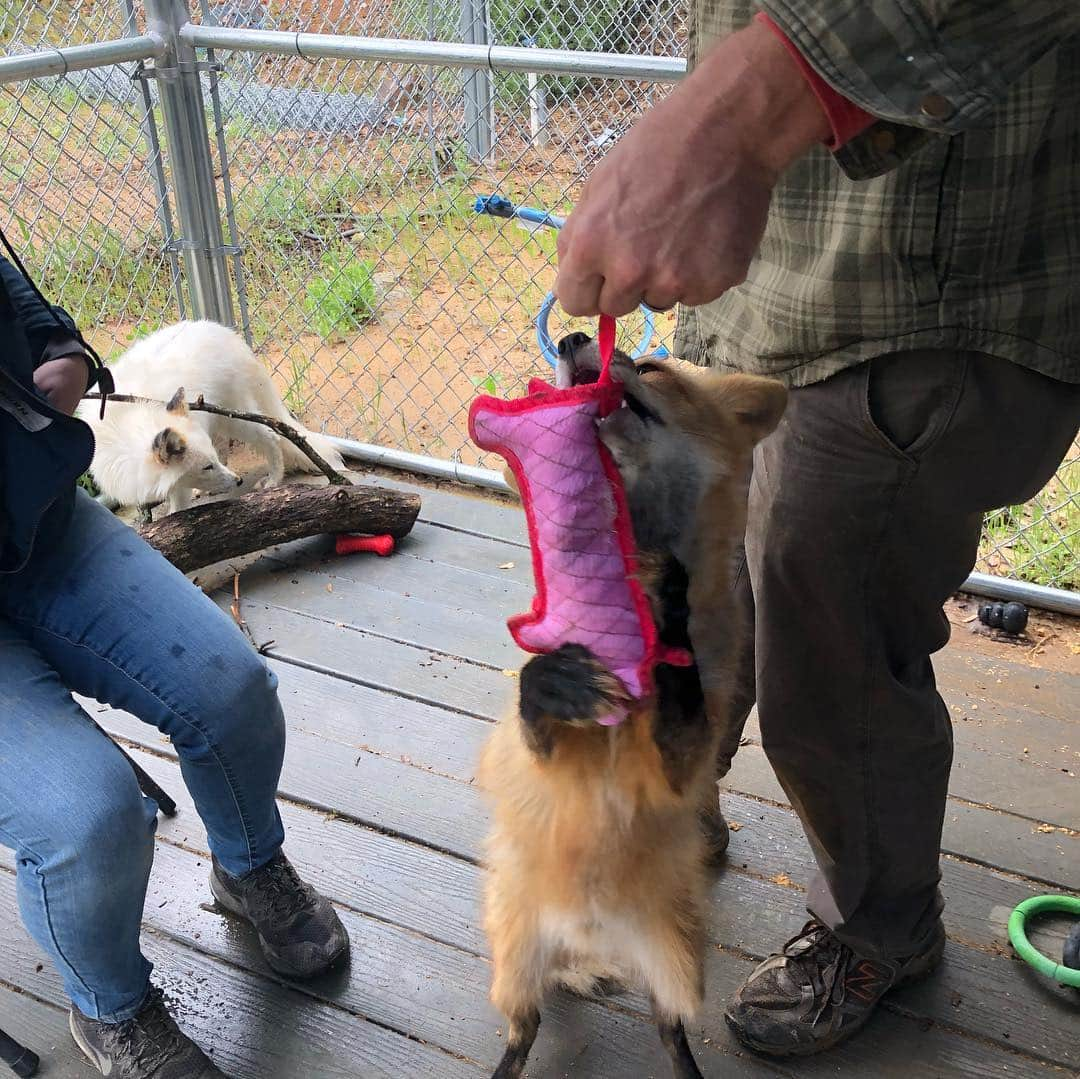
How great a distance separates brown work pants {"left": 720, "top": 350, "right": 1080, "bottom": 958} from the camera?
1.43m

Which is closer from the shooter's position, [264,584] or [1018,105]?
[1018,105]

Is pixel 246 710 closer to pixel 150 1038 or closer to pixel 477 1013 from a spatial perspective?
pixel 150 1038

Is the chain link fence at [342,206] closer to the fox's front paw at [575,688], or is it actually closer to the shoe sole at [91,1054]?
the fox's front paw at [575,688]

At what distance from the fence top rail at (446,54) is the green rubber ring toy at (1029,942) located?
2.21 metres

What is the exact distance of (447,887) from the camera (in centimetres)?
229

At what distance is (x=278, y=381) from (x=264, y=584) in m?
1.98

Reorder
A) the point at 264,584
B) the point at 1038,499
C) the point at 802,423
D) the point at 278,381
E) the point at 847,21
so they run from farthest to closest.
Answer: the point at 278,381 → the point at 1038,499 → the point at 264,584 → the point at 802,423 → the point at 847,21

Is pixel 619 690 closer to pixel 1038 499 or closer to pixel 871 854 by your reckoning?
pixel 871 854

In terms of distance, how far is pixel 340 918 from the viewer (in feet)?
7.28

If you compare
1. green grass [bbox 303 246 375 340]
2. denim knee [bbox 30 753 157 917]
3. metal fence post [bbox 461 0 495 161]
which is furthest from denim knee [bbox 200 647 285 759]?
metal fence post [bbox 461 0 495 161]

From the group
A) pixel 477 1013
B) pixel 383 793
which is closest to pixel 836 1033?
pixel 477 1013

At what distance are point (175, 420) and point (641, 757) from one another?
307 cm

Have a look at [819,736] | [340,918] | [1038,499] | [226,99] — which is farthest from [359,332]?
[819,736]

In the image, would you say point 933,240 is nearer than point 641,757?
Result: Yes
